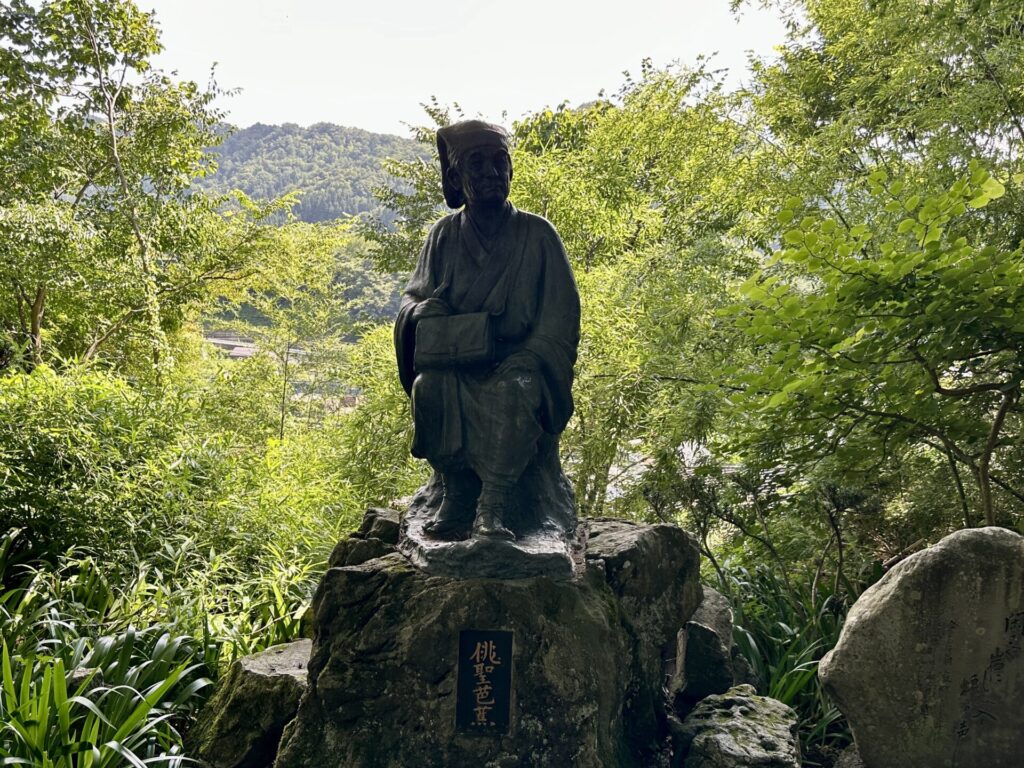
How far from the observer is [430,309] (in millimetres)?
3105

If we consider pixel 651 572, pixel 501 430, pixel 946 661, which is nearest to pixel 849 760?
pixel 946 661

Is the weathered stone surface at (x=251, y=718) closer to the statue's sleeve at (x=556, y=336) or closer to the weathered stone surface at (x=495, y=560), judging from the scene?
the weathered stone surface at (x=495, y=560)

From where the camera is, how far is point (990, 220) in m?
4.32

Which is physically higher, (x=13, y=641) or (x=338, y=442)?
(x=338, y=442)

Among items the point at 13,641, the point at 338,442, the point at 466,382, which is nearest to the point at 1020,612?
the point at 466,382

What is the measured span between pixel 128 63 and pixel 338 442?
203 inches

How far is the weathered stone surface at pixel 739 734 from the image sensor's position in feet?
9.08

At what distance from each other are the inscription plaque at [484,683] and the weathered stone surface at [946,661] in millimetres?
1393

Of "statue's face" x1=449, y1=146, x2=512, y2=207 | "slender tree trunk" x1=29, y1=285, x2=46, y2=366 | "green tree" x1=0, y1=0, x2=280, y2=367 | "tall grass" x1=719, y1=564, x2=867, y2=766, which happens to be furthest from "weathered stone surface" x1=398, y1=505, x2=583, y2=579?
"slender tree trunk" x1=29, y1=285, x2=46, y2=366

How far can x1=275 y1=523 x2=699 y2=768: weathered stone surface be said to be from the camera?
8.54 feet

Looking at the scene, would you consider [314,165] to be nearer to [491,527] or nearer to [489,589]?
[491,527]

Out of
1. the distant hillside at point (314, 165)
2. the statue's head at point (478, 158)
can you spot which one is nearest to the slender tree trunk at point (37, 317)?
the statue's head at point (478, 158)

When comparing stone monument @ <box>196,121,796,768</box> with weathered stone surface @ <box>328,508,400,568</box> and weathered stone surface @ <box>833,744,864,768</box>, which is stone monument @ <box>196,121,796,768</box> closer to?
weathered stone surface @ <box>328,508,400,568</box>

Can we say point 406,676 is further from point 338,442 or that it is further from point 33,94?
point 33,94
